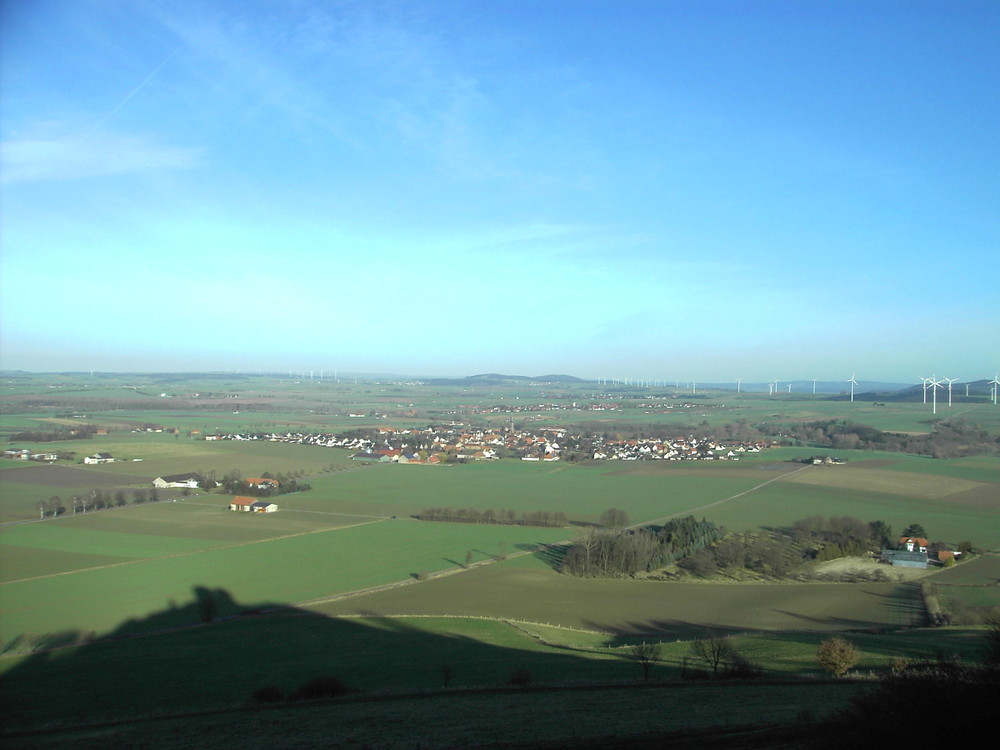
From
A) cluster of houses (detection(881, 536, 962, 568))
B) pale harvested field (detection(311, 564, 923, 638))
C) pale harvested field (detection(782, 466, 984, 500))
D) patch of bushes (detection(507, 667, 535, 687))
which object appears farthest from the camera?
pale harvested field (detection(782, 466, 984, 500))

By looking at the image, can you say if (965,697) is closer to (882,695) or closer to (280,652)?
(882,695)

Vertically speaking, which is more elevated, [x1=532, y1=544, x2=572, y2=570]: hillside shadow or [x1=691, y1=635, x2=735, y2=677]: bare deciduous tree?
[x1=691, y1=635, x2=735, y2=677]: bare deciduous tree

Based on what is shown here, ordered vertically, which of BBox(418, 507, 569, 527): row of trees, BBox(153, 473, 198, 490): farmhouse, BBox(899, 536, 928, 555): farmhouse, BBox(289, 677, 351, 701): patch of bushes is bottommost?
BBox(418, 507, 569, 527): row of trees

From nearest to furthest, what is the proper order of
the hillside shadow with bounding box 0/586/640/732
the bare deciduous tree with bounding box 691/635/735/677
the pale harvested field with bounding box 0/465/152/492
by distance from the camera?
1. the hillside shadow with bounding box 0/586/640/732
2. the bare deciduous tree with bounding box 691/635/735/677
3. the pale harvested field with bounding box 0/465/152/492

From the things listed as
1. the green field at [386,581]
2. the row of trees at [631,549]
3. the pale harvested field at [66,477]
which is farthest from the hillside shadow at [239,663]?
the pale harvested field at [66,477]

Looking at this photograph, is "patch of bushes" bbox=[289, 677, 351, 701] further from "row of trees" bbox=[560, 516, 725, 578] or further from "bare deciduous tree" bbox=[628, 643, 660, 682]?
"row of trees" bbox=[560, 516, 725, 578]

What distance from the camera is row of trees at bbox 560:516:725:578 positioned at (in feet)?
80.8

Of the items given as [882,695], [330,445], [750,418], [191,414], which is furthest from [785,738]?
[750,418]

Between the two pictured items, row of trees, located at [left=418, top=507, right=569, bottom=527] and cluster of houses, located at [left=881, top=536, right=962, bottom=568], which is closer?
cluster of houses, located at [left=881, top=536, right=962, bottom=568]

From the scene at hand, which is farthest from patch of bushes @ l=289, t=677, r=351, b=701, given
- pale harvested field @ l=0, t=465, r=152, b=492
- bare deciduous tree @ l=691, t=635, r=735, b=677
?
pale harvested field @ l=0, t=465, r=152, b=492

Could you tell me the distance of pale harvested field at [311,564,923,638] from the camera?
18.1 m

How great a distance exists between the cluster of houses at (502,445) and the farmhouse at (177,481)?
15.7m

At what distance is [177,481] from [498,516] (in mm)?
18308

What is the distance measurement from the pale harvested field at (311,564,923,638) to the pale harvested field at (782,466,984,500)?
18.3 m
